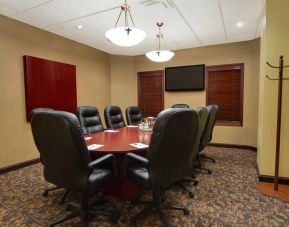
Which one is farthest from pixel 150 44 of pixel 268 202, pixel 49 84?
pixel 268 202

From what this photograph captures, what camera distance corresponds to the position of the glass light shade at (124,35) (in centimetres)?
229

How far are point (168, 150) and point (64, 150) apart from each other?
0.82 metres

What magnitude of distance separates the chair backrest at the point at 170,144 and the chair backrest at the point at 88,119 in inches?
69.4

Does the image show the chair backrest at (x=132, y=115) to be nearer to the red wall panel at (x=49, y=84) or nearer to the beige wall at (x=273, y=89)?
the red wall panel at (x=49, y=84)

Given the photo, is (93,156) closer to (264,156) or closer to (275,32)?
(264,156)

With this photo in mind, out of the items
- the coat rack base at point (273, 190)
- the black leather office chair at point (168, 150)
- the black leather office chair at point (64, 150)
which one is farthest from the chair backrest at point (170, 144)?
the coat rack base at point (273, 190)

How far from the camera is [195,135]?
1.72 metres

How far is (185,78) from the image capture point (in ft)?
17.0

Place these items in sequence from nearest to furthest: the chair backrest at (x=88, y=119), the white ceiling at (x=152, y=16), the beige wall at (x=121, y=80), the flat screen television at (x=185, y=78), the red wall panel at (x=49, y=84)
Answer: the white ceiling at (x=152, y=16)
the chair backrest at (x=88, y=119)
the red wall panel at (x=49, y=84)
the flat screen television at (x=185, y=78)
the beige wall at (x=121, y=80)

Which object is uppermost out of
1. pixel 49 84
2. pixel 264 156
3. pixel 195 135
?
pixel 49 84

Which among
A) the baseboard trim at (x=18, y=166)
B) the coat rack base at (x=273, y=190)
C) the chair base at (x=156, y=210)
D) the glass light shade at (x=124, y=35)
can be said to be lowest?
the coat rack base at (x=273, y=190)

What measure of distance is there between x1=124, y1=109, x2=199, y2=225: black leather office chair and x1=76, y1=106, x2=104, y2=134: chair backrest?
1501mm

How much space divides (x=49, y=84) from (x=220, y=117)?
4.09m

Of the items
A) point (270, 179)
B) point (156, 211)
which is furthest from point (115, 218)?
point (270, 179)
